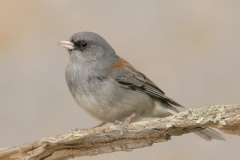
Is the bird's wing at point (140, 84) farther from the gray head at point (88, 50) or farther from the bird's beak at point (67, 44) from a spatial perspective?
the bird's beak at point (67, 44)

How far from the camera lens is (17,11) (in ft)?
26.9

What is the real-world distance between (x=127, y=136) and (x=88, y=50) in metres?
1.01

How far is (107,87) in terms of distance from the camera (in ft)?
16.2

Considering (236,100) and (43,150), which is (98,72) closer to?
(43,150)

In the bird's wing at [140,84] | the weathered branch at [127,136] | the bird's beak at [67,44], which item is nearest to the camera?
the weathered branch at [127,136]

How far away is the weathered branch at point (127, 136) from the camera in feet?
13.3

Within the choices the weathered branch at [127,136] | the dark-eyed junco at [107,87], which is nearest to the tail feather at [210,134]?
the dark-eyed junco at [107,87]

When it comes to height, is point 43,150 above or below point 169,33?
below

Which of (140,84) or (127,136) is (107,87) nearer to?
(140,84)

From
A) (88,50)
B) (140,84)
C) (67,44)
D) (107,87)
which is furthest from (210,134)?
(67,44)

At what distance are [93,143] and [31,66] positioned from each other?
3.61 m

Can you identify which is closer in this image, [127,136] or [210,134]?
[127,136]

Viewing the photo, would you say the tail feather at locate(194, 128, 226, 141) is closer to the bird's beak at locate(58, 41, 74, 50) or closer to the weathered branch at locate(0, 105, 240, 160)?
the weathered branch at locate(0, 105, 240, 160)

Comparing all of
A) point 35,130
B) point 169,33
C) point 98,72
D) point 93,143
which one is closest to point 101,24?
point 169,33
